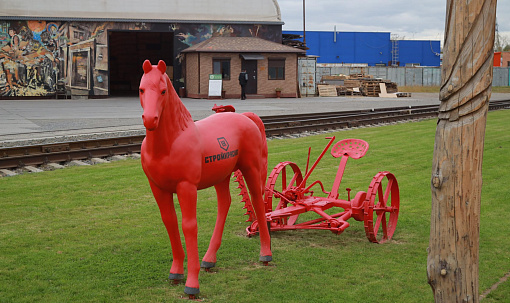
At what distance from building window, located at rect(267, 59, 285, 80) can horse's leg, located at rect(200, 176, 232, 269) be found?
117ft

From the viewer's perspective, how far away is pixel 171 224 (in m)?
6.16

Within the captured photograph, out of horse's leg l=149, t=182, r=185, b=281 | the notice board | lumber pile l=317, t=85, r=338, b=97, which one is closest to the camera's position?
horse's leg l=149, t=182, r=185, b=281

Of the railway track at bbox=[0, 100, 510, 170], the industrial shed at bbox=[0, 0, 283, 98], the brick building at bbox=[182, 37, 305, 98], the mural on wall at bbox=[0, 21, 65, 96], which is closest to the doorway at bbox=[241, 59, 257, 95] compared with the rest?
the brick building at bbox=[182, 37, 305, 98]

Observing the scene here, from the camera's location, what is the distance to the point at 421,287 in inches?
247

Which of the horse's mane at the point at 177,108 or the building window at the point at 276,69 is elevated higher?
the building window at the point at 276,69

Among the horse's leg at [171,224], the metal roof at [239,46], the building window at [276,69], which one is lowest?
the horse's leg at [171,224]

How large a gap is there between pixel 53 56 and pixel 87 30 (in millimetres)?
2872

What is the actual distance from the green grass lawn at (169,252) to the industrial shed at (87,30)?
29414 mm

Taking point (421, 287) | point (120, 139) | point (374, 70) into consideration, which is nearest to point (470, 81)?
point (421, 287)

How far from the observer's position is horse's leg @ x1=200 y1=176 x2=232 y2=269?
6836mm

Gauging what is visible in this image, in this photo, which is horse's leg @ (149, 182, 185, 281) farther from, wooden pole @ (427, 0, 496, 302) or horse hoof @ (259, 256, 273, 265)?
wooden pole @ (427, 0, 496, 302)

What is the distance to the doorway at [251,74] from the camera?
4132 centimetres

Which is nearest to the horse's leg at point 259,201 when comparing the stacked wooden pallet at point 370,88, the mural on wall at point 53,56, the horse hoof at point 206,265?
the horse hoof at point 206,265

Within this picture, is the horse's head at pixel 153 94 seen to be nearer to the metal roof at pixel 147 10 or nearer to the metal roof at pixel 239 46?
the metal roof at pixel 239 46
